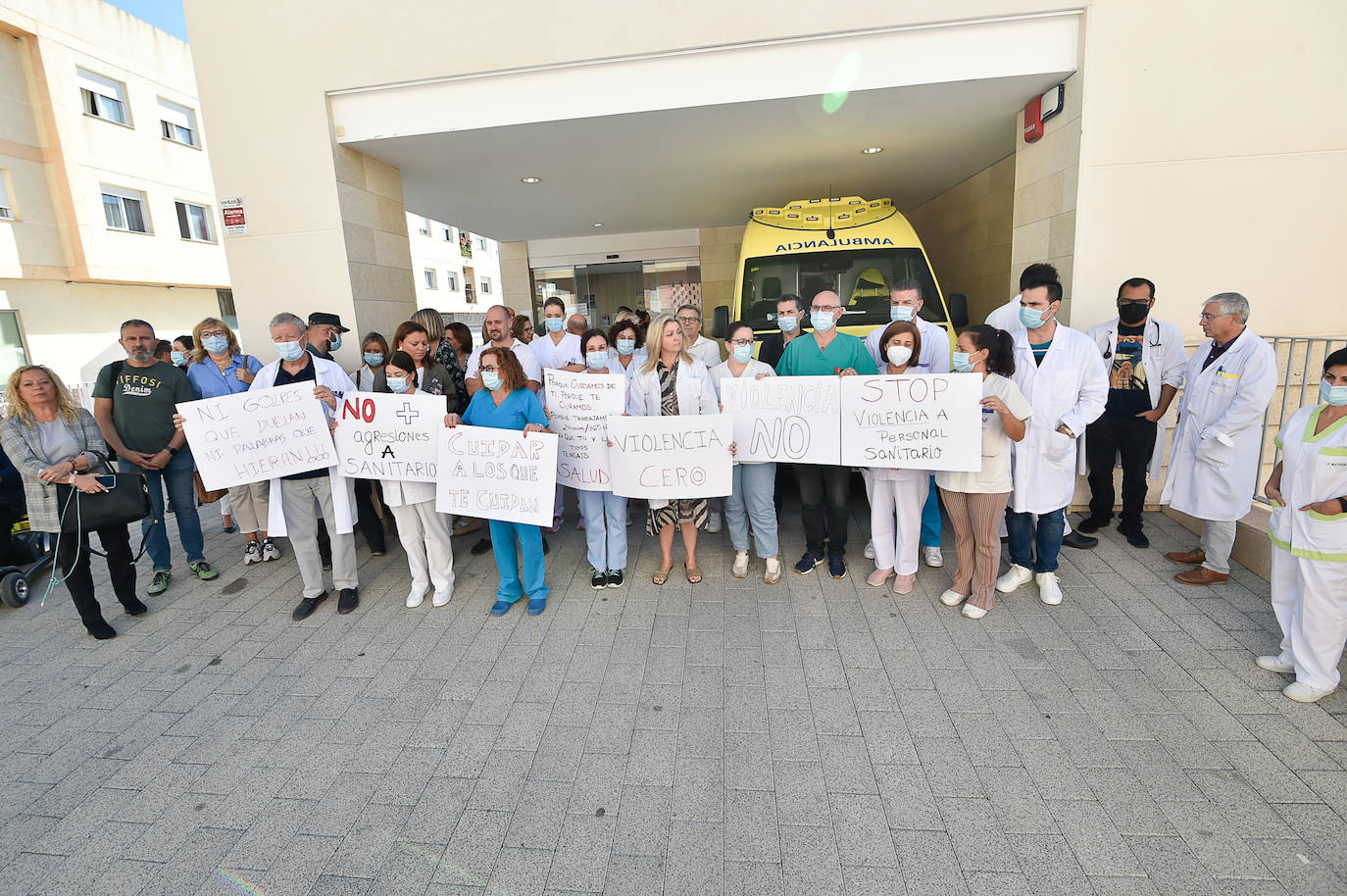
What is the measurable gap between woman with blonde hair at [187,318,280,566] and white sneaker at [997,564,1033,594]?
5879 mm

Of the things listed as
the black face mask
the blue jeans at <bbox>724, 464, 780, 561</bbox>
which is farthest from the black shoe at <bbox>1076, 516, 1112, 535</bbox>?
the blue jeans at <bbox>724, 464, 780, 561</bbox>

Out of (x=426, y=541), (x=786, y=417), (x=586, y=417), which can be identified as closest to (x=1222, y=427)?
(x=786, y=417)

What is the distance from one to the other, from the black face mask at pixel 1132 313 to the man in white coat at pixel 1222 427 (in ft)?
1.62

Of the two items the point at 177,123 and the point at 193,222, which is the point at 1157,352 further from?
the point at 177,123

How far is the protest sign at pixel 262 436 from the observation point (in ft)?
14.9

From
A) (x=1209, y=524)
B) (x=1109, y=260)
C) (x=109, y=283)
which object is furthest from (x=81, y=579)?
(x=109, y=283)

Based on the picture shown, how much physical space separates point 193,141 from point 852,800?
29.5 m

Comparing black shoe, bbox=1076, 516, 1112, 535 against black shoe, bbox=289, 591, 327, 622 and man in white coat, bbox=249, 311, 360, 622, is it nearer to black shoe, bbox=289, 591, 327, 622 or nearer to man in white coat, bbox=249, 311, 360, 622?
man in white coat, bbox=249, 311, 360, 622

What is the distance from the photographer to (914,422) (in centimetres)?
414

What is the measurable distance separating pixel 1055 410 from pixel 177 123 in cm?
2877

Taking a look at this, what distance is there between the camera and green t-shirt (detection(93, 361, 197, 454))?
506 cm

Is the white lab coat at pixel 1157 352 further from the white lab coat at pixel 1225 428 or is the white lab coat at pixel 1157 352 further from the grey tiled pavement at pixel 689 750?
the grey tiled pavement at pixel 689 750

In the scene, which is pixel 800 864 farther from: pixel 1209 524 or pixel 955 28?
pixel 955 28

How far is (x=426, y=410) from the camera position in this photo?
4488 mm
